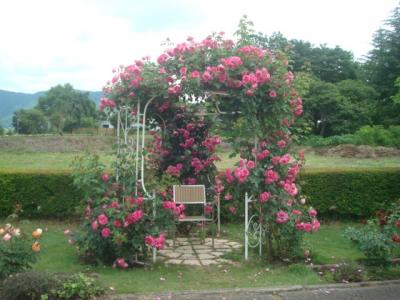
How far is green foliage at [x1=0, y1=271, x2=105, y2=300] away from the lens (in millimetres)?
4043

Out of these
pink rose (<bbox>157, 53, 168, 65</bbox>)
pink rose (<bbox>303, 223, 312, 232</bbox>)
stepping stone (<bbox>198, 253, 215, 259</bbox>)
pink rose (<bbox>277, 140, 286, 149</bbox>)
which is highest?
pink rose (<bbox>157, 53, 168, 65</bbox>)

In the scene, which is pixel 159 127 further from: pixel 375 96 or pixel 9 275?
pixel 375 96

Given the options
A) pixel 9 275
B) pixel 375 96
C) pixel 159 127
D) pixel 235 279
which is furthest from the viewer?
pixel 375 96

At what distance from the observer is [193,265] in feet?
18.8

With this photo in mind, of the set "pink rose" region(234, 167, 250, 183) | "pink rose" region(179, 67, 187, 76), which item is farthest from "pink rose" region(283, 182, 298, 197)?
"pink rose" region(179, 67, 187, 76)

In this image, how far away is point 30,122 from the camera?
201 ft

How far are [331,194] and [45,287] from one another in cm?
616

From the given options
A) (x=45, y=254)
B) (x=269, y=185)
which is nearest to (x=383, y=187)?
(x=269, y=185)

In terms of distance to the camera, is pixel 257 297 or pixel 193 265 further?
pixel 193 265

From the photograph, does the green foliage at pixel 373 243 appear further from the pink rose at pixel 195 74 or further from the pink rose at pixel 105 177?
the pink rose at pixel 105 177

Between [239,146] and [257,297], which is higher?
[239,146]

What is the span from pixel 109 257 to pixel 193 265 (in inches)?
41.6

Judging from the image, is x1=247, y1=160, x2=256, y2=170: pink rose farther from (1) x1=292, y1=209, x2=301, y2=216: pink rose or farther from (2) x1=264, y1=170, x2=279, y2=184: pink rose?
(1) x1=292, y1=209, x2=301, y2=216: pink rose

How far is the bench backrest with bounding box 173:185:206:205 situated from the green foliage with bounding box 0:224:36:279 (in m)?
2.88
